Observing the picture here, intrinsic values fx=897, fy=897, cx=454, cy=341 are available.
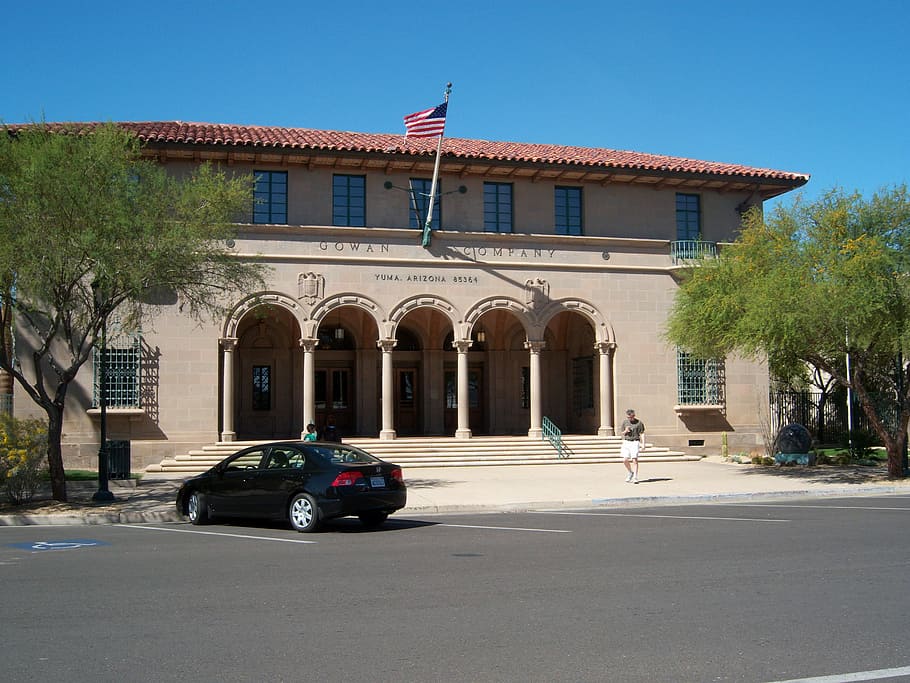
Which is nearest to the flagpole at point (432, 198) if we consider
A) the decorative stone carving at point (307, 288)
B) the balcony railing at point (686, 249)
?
the decorative stone carving at point (307, 288)

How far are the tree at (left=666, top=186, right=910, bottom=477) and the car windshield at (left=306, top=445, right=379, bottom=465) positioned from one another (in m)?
10.2

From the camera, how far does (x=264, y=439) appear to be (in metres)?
28.0

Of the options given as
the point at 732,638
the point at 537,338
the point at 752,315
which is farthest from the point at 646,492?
the point at 732,638

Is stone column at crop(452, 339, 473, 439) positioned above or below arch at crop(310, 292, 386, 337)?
below

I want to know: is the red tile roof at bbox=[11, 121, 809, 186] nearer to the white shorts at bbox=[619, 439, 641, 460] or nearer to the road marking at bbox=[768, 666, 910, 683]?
the white shorts at bbox=[619, 439, 641, 460]

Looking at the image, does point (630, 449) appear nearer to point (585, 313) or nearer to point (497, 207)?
point (585, 313)

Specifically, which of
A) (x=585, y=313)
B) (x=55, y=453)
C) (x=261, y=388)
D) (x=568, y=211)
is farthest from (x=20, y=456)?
(x=568, y=211)

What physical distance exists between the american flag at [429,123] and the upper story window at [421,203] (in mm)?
2234

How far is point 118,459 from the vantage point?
21266 mm

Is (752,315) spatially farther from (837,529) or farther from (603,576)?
(603,576)

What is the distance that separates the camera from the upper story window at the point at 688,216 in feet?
97.7

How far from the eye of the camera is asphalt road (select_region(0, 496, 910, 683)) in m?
5.90

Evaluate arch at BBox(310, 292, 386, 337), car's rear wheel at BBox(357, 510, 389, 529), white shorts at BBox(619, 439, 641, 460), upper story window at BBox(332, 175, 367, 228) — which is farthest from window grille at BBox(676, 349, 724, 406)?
car's rear wheel at BBox(357, 510, 389, 529)

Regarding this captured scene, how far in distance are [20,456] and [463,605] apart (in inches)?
454
